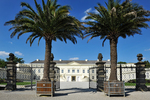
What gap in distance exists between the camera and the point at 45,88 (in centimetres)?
1166

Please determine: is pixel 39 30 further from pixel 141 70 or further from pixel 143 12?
pixel 141 70

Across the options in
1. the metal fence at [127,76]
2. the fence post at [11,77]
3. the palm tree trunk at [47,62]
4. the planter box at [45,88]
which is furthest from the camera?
the metal fence at [127,76]

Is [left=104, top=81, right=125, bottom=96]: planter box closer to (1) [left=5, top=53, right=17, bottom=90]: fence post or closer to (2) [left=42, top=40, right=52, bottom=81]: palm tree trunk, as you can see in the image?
(2) [left=42, top=40, right=52, bottom=81]: palm tree trunk

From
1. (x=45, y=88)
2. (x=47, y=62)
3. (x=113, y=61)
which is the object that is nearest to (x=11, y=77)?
(x=47, y=62)

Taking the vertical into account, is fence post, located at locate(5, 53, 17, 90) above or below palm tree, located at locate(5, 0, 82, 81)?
below

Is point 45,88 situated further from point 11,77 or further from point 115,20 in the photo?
point 115,20

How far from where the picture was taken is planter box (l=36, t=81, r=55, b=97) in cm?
1155

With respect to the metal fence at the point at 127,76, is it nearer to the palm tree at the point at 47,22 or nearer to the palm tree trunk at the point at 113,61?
the palm tree trunk at the point at 113,61

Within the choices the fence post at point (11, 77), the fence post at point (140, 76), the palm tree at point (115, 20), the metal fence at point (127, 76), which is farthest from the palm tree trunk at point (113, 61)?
the fence post at point (11, 77)

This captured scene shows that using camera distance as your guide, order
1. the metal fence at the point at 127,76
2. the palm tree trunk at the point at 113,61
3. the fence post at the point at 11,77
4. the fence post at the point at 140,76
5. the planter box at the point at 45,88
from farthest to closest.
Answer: the metal fence at the point at 127,76 < the fence post at the point at 11,77 < the fence post at the point at 140,76 < the palm tree trunk at the point at 113,61 < the planter box at the point at 45,88

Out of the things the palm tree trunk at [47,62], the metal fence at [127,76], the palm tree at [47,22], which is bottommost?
the metal fence at [127,76]

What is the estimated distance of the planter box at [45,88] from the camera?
455 inches

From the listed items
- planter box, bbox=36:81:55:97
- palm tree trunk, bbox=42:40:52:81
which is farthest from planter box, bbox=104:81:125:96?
palm tree trunk, bbox=42:40:52:81

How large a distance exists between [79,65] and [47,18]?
6425cm
